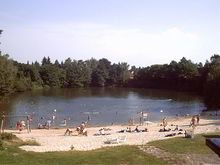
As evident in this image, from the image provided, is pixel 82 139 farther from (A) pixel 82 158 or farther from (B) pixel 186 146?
(A) pixel 82 158

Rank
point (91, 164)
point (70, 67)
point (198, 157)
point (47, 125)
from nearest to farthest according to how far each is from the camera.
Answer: point (91, 164), point (198, 157), point (47, 125), point (70, 67)

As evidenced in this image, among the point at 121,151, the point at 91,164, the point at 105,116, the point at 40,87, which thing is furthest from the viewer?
the point at 40,87

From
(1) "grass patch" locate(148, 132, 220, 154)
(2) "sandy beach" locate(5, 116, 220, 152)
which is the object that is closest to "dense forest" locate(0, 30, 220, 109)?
(2) "sandy beach" locate(5, 116, 220, 152)

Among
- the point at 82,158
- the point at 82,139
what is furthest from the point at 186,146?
the point at 82,139

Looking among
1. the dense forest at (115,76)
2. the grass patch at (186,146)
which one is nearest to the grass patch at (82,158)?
the grass patch at (186,146)

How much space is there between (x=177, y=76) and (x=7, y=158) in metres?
128

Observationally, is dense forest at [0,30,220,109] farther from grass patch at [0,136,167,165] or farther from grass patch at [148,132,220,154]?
grass patch at [0,136,167,165]

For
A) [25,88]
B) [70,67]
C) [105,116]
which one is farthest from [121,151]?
[70,67]

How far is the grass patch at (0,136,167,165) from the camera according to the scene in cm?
1930

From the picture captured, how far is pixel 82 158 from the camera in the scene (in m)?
20.6

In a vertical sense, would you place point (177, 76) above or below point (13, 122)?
above

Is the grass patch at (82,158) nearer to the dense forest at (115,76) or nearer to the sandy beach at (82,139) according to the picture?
the sandy beach at (82,139)

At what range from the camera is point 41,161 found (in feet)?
63.8

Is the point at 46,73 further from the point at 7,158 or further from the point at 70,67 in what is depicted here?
the point at 7,158
